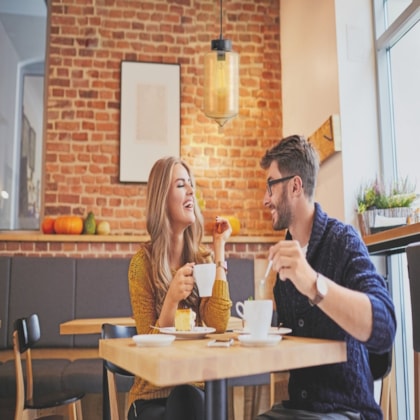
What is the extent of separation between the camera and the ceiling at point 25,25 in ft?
17.1

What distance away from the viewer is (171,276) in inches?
80.7

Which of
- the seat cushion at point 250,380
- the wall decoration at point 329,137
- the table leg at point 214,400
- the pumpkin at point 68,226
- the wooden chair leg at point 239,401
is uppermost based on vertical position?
the wall decoration at point 329,137

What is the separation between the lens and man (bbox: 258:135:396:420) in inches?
50.1

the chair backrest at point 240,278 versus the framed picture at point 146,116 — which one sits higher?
the framed picture at point 146,116

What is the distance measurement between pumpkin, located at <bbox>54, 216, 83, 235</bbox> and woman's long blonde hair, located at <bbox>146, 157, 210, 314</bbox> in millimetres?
2593

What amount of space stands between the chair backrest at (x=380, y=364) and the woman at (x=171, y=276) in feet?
1.69

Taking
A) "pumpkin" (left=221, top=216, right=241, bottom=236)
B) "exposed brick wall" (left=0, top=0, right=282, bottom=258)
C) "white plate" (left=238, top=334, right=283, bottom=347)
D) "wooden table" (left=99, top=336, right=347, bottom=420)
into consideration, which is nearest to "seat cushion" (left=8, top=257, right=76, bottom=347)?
"exposed brick wall" (left=0, top=0, right=282, bottom=258)

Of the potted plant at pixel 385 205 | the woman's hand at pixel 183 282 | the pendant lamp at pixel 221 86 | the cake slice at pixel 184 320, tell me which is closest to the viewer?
the cake slice at pixel 184 320

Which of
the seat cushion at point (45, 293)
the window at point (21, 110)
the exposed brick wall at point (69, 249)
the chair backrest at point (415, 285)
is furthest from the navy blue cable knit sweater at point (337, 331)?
the window at point (21, 110)

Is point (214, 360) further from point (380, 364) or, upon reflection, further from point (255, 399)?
point (255, 399)

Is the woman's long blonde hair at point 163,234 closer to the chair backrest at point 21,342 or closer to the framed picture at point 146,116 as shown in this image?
the chair backrest at point 21,342

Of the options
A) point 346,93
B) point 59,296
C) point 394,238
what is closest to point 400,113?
point 346,93

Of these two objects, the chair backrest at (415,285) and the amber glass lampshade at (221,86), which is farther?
the amber glass lampshade at (221,86)

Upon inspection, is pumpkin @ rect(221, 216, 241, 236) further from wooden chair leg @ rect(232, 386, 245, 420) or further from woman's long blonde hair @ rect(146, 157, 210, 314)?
woman's long blonde hair @ rect(146, 157, 210, 314)
